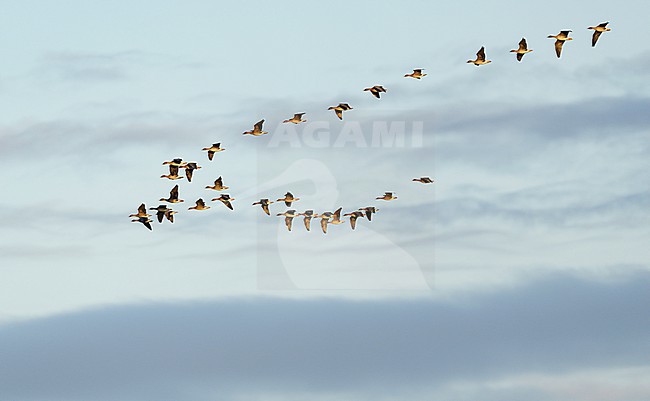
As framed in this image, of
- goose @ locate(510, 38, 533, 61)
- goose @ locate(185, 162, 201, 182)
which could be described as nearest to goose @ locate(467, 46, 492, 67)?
goose @ locate(510, 38, 533, 61)

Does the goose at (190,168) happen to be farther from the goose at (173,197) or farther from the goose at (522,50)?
the goose at (522,50)

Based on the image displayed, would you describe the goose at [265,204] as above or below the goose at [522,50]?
below

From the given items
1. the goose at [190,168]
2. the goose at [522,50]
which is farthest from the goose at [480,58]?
the goose at [190,168]

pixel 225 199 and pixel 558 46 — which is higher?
pixel 558 46

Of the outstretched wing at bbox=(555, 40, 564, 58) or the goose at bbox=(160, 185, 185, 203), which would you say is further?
the goose at bbox=(160, 185, 185, 203)

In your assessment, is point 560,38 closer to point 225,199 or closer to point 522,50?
point 522,50

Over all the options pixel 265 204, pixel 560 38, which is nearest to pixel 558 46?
pixel 560 38

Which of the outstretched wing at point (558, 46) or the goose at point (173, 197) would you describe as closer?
the outstretched wing at point (558, 46)

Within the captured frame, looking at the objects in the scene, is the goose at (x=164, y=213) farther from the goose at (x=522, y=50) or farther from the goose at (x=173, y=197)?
the goose at (x=522, y=50)

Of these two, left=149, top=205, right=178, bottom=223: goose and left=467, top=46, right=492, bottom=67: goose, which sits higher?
left=467, top=46, right=492, bottom=67: goose

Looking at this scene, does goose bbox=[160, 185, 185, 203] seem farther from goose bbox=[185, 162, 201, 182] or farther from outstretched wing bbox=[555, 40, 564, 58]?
outstretched wing bbox=[555, 40, 564, 58]

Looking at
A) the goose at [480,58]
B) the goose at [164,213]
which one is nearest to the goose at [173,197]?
the goose at [164,213]

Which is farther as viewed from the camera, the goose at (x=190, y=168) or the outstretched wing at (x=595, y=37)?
the goose at (x=190, y=168)

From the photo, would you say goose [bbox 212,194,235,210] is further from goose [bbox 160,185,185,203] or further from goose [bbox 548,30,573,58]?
goose [bbox 548,30,573,58]
